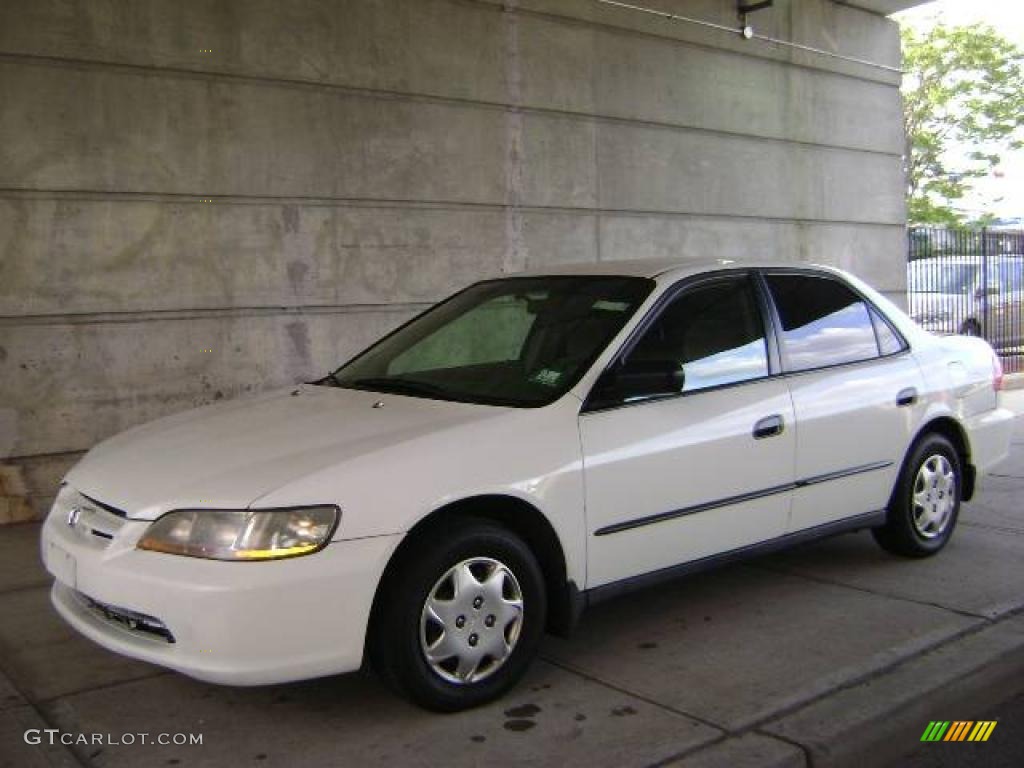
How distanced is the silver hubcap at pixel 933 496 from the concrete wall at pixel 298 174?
3.63 m

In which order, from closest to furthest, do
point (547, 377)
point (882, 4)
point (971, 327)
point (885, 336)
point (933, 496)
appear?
1. point (547, 377)
2. point (885, 336)
3. point (933, 496)
4. point (882, 4)
5. point (971, 327)

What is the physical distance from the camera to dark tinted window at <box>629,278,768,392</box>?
434 cm

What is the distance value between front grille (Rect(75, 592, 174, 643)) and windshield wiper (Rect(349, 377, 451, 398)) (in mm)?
1399

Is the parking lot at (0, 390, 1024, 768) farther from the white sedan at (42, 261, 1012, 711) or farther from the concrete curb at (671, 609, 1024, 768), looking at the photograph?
the white sedan at (42, 261, 1012, 711)

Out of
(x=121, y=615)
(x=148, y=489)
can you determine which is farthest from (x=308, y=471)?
(x=121, y=615)

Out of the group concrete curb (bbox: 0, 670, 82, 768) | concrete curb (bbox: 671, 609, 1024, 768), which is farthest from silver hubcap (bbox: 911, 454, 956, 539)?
concrete curb (bbox: 0, 670, 82, 768)

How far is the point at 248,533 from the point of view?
10.6 feet

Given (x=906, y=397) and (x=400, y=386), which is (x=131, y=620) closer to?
(x=400, y=386)

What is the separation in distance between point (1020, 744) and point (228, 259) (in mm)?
5736

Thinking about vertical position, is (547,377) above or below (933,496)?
above

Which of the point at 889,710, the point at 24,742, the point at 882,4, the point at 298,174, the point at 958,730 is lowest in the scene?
the point at 958,730

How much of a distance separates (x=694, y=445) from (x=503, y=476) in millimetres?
935

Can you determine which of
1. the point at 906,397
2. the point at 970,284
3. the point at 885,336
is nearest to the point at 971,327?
the point at 970,284

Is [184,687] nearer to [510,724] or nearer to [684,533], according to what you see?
[510,724]
